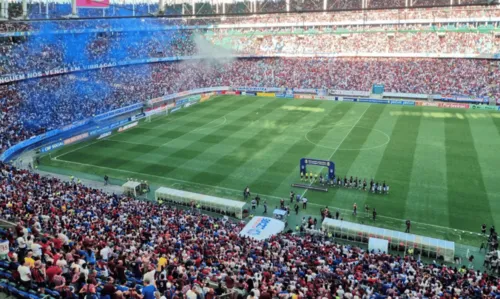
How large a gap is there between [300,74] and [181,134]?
28.0 metres

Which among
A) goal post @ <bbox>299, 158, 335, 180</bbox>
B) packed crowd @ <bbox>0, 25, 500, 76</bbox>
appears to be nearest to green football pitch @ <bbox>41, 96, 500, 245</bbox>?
goal post @ <bbox>299, 158, 335, 180</bbox>

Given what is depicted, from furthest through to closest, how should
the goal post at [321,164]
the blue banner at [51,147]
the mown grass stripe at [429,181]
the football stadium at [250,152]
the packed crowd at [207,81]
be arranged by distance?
the packed crowd at [207,81] < the blue banner at [51,147] < the goal post at [321,164] < the mown grass stripe at [429,181] < the football stadium at [250,152]

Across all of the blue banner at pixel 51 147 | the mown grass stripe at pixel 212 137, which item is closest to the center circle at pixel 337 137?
the mown grass stripe at pixel 212 137

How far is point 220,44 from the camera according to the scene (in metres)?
73.8

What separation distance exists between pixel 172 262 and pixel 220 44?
64.5 meters

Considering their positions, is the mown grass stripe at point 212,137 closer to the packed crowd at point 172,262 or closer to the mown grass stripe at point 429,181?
the packed crowd at point 172,262

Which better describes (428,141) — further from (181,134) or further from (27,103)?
(27,103)

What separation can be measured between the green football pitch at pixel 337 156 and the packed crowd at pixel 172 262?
276 inches

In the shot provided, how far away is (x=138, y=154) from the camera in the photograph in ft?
122

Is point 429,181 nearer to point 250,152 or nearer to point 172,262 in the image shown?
point 250,152

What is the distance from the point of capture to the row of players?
28.5 meters

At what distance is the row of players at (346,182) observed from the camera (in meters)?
28.5

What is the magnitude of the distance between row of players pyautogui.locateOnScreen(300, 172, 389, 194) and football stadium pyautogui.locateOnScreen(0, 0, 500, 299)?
0.17 m

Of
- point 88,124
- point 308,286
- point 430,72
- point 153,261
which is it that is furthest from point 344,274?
point 430,72
